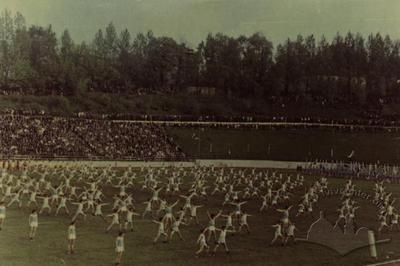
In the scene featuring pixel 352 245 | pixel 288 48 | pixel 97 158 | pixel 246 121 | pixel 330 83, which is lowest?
pixel 352 245

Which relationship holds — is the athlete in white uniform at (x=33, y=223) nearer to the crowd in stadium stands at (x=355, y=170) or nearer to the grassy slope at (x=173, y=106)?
the crowd in stadium stands at (x=355, y=170)

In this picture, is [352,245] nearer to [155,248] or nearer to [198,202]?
[155,248]

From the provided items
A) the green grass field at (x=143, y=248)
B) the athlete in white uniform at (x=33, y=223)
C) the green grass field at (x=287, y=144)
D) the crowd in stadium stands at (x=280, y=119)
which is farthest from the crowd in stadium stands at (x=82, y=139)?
the athlete in white uniform at (x=33, y=223)

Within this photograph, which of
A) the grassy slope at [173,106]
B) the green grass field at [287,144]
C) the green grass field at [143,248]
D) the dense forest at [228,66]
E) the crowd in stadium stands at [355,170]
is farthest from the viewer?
the dense forest at [228,66]

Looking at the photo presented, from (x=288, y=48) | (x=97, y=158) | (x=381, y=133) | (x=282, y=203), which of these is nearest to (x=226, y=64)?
(x=288, y=48)

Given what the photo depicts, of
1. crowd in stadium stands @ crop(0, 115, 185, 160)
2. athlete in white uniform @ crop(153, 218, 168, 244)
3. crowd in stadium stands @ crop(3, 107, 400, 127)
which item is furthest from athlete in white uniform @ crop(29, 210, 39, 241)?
crowd in stadium stands @ crop(3, 107, 400, 127)

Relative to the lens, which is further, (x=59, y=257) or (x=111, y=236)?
(x=111, y=236)
